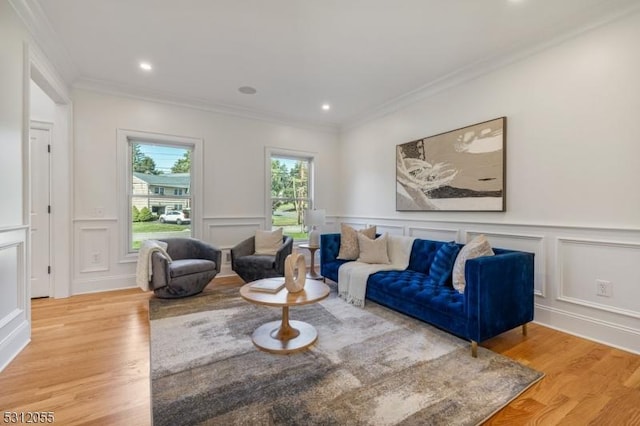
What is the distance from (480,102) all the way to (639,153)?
1485 millimetres

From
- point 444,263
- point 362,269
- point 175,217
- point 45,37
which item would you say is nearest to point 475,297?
point 444,263

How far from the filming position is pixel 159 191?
4352mm

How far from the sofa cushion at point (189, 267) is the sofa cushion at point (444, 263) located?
2648 mm

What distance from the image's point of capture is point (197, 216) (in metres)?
4.48

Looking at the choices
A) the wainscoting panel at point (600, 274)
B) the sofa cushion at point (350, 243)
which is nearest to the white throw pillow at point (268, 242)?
the sofa cushion at point (350, 243)

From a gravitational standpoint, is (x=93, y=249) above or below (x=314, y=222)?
below

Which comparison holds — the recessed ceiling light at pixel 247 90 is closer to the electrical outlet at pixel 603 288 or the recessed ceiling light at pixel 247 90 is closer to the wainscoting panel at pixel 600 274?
the wainscoting panel at pixel 600 274

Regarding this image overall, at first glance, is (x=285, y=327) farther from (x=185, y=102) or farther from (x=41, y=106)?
(x=41, y=106)

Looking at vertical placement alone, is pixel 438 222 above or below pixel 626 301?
above

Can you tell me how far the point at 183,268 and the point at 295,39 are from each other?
2.79 m

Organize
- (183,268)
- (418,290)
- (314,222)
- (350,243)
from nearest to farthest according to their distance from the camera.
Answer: (418,290)
(183,268)
(350,243)
(314,222)

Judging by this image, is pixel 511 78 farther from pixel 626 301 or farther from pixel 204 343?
pixel 204 343

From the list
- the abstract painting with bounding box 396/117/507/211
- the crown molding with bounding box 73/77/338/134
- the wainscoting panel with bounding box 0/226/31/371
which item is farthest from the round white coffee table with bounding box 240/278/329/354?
the crown molding with bounding box 73/77/338/134

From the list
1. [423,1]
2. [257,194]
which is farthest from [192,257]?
[423,1]
